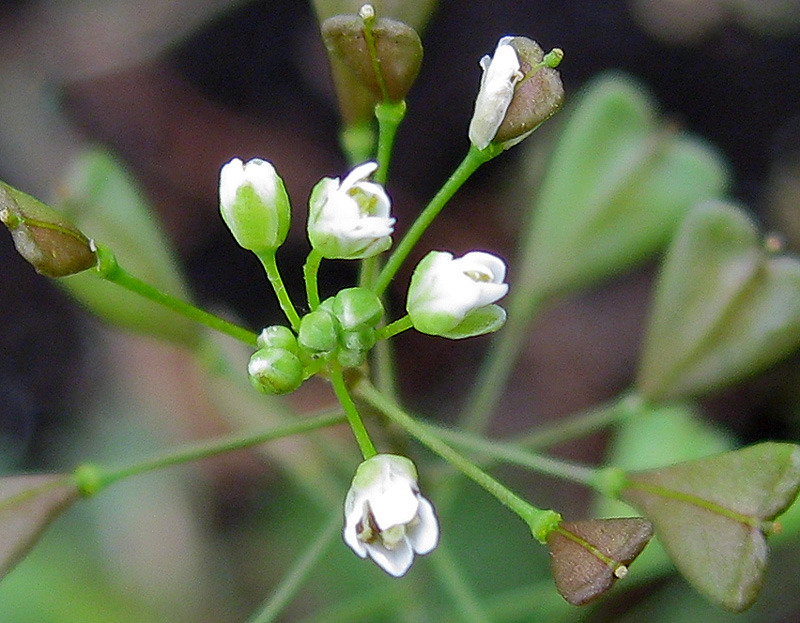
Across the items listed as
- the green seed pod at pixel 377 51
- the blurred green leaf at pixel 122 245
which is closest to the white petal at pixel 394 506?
the green seed pod at pixel 377 51

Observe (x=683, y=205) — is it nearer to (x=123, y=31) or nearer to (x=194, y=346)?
(x=194, y=346)

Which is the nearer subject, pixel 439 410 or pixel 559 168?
pixel 559 168

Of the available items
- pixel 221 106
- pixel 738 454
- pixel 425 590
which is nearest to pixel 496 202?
pixel 221 106

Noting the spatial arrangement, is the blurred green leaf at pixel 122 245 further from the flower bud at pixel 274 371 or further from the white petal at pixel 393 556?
the white petal at pixel 393 556

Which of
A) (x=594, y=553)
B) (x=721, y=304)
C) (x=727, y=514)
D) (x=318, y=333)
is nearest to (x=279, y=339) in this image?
(x=318, y=333)

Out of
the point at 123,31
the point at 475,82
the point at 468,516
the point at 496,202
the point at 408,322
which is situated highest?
the point at 408,322

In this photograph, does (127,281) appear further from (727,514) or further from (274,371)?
(727,514)
